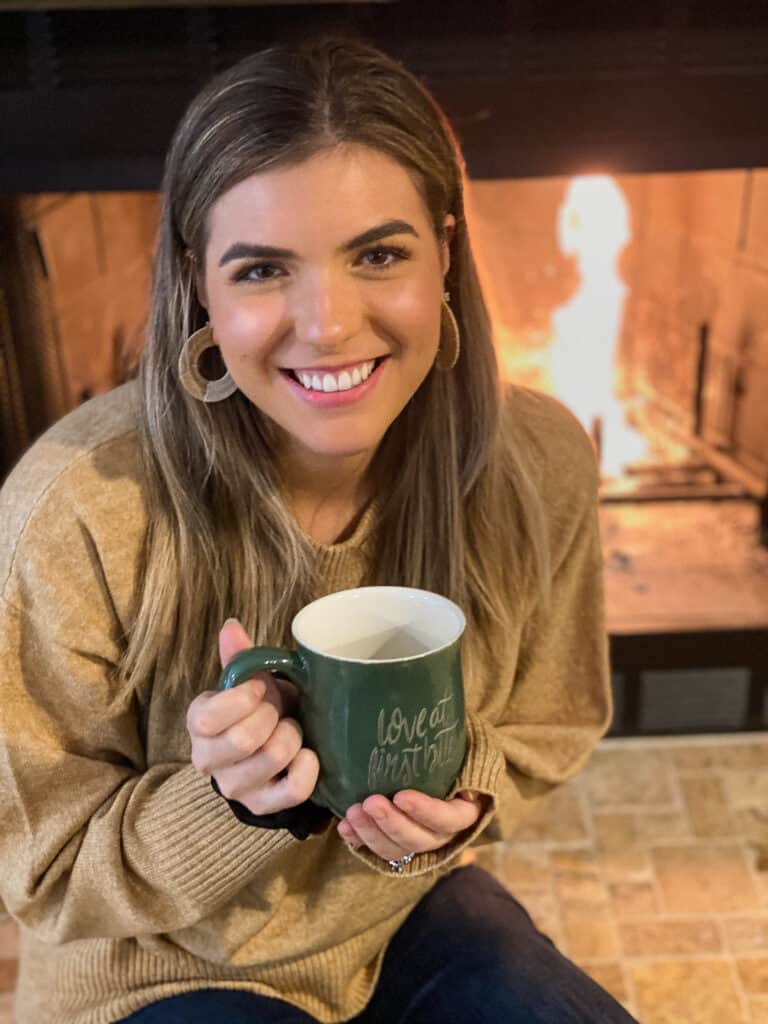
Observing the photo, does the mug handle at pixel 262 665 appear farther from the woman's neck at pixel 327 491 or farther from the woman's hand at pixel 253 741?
the woman's neck at pixel 327 491

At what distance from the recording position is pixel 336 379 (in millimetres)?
777

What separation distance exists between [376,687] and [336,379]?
0.25 m

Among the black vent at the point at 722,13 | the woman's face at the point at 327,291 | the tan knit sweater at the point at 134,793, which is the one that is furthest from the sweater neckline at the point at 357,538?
the black vent at the point at 722,13

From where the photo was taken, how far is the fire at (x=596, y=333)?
73.7 inches

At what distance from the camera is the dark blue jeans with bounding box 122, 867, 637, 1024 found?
2.97 feet

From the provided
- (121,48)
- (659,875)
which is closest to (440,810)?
(659,875)

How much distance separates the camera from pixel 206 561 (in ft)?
2.83

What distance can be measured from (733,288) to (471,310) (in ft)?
3.73

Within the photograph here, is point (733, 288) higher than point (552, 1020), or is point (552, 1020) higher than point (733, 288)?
point (733, 288)

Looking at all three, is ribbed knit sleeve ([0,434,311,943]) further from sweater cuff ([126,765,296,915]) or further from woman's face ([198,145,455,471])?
woman's face ([198,145,455,471])

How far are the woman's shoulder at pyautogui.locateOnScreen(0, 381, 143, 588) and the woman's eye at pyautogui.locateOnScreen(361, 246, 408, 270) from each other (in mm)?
244

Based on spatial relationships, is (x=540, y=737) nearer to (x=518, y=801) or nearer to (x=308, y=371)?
(x=518, y=801)

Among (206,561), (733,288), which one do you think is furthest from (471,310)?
(733,288)

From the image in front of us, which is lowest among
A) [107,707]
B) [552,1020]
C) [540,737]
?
[552,1020]
